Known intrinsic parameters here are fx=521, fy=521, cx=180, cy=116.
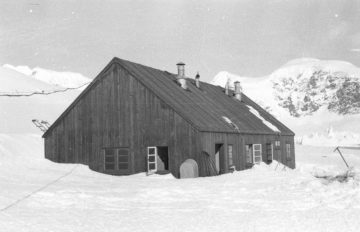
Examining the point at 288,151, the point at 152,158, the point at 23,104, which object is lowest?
the point at 288,151

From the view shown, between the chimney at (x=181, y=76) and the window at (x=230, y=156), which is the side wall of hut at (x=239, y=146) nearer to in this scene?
the window at (x=230, y=156)

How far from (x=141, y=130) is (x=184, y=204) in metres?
11.2

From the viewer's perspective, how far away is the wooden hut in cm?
2394

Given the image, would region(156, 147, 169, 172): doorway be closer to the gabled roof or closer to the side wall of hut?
the side wall of hut

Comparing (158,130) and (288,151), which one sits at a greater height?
(158,130)

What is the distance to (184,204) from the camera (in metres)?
14.2

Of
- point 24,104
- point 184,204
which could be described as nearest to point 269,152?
point 184,204

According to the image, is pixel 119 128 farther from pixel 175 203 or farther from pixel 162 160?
pixel 175 203

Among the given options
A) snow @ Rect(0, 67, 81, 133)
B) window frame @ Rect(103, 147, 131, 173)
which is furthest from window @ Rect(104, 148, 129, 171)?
snow @ Rect(0, 67, 81, 133)

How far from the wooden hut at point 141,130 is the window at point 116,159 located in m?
0.05

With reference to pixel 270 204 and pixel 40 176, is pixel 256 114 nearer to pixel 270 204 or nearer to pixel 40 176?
pixel 40 176

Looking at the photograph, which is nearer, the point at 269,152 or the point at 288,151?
the point at 269,152

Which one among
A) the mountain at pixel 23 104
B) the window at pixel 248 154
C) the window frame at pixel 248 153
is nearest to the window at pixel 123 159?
the window frame at pixel 248 153

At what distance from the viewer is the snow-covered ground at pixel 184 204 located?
10.9m
